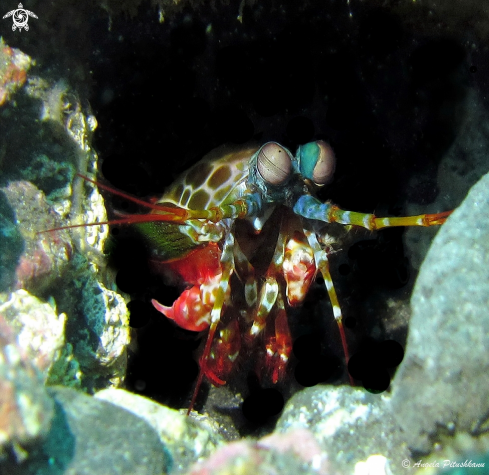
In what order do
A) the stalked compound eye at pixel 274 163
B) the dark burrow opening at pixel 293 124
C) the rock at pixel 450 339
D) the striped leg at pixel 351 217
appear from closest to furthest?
the rock at pixel 450 339 → the striped leg at pixel 351 217 → the stalked compound eye at pixel 274 163 → the dark burrow opening at pixel 293 124

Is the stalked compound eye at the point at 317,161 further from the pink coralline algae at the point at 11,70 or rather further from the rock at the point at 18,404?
the rock at the point at 18,404

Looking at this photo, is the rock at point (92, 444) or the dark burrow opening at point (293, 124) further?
the dark burrow opening at point (293, 124)

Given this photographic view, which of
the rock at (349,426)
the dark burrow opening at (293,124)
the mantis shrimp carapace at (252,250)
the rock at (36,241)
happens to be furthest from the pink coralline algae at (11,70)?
the rock at (349,426)

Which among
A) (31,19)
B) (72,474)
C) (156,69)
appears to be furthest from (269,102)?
(72,474)

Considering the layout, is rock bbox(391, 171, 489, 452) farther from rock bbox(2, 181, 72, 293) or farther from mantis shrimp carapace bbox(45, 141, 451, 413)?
rock bbox(2, 181, 72, 293)

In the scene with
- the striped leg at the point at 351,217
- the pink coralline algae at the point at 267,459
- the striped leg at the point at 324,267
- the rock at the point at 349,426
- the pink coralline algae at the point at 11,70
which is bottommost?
the rock at the point at 349,426

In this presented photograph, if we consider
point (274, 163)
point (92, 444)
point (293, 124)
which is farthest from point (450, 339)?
point (293, 124)

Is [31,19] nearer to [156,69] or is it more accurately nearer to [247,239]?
[156,69]
